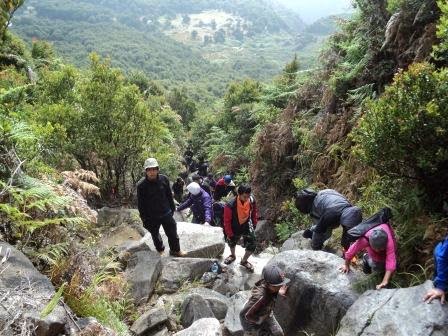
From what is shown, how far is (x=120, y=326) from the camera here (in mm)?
5223

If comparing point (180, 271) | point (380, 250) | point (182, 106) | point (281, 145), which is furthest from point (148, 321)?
point (182, 106)

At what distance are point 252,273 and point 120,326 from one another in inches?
117

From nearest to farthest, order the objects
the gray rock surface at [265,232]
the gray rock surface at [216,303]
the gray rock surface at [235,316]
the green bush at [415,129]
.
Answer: the green bush at [415,129], the gray rock surface at [235,316], the gray rock surface at [216,303], the gray rock surface at [265,232]

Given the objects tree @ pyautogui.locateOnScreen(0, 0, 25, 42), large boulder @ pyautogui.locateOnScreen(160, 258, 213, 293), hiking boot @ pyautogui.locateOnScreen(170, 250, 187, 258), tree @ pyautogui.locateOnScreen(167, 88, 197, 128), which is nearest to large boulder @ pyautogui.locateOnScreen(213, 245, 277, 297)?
large boulder @ pyautogui.locateOnScreen(160, 258, 213, 293)

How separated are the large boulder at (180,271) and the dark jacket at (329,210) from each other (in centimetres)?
206

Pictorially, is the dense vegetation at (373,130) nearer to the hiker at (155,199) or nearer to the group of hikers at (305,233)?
the group of hikers at (305,233)

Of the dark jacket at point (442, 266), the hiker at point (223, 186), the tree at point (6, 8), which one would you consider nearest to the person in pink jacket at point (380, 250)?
the dark jacket at point (442, 266)

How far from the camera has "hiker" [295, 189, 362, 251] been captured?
6.00m

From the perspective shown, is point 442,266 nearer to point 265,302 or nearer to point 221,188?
point 265,302

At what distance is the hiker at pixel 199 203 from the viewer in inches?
372

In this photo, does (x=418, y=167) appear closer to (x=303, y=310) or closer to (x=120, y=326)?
(x=303, y=310)

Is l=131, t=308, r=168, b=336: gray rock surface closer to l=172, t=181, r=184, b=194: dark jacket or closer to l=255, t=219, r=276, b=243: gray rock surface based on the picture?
l=255, t=219, r=276, b=243: gray rock surface

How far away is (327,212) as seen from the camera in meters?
6.36

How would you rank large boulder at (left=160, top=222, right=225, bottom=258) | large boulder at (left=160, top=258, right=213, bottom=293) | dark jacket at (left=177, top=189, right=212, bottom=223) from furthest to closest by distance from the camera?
dark jacket at (left=177, top=189, right=212, bottom=223) → large boulder at (left=160, top=222, right=225, bottom=258) → large boulder at (left=160, top=258, right=213, bottom=293)
